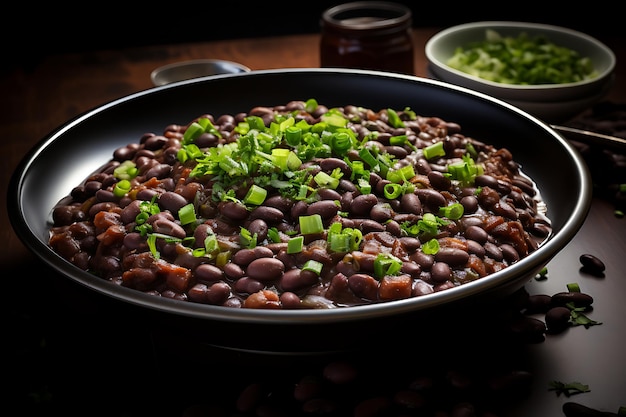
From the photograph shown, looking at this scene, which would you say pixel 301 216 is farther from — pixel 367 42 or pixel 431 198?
pixel 367 42

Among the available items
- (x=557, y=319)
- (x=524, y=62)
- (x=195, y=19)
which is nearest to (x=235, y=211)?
(x=557, y=319)

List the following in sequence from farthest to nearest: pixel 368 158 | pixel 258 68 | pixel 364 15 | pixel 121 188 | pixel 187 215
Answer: pixel 258 68 < pixel 364 15 < pixel 121 188 < pixel 368 158 < pixel 187 215

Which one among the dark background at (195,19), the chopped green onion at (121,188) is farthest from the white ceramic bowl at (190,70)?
the dark background at (195,19)

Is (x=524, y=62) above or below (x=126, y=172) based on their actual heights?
below

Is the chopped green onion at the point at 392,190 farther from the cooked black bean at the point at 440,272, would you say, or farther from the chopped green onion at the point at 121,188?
the chopped green onion at the point at 121,188

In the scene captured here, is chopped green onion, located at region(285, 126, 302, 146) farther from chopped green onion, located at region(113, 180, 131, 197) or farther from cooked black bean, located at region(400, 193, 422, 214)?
chopped green onion, located at region(113, 180, 131, 197)

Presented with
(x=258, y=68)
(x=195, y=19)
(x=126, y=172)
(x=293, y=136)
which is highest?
(x=293, y=136)

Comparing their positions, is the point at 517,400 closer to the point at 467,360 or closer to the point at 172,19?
the point at 467,360
